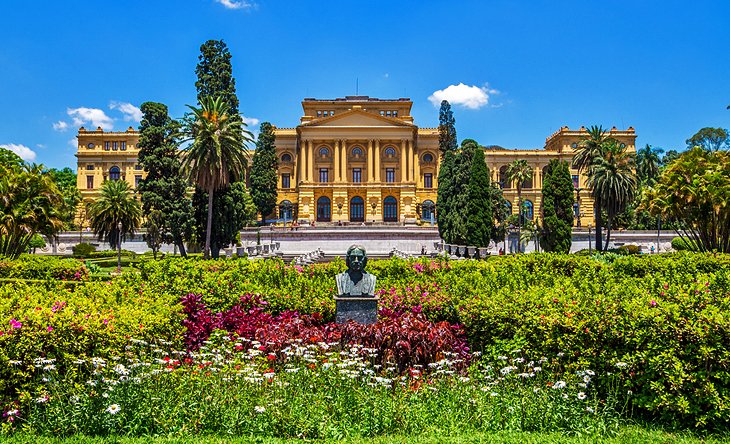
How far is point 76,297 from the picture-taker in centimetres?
962

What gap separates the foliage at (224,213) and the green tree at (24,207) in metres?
8.25

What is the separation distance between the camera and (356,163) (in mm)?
72688

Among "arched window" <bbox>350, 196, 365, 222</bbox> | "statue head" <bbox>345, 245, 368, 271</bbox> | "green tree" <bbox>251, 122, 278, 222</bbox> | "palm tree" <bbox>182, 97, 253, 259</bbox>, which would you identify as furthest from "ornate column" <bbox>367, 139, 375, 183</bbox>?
"statue head" <bbox>345, 245, 368, 271</bbox>

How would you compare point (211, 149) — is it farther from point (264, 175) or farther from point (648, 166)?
point (648, 166)

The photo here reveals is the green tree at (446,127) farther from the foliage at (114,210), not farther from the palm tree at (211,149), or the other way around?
the foliage at (114,210)

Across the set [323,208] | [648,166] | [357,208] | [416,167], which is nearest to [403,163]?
[416,167]

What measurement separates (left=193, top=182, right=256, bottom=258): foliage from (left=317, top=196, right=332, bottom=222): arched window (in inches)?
1377

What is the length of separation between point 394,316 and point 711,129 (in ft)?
310

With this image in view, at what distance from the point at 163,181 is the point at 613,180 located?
32337 mm

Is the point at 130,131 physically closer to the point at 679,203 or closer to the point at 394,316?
the point at 679,203

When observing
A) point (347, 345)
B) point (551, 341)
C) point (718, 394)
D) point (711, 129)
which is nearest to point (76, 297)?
point (347, 345)

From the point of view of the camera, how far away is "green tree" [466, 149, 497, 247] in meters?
36.7

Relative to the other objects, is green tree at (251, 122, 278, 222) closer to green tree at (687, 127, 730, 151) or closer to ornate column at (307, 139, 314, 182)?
ornate column at (307, 139, 314, 182)

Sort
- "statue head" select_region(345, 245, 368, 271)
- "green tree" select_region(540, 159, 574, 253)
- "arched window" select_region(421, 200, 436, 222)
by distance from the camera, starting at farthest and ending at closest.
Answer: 1. "arched window" select_region(421, 200, 436, 222)
2. "green tree" select_region(540, 159, 574, 253)
3. "statue head" select_region(345, 245, 368, 271)
